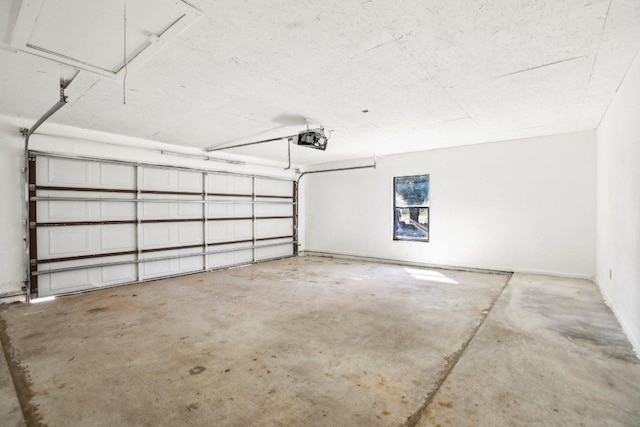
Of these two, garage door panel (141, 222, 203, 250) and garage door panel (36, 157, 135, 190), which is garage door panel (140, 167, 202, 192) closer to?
garage door panel (36, 157, 135, 190)

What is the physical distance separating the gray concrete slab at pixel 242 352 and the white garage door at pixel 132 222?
64 centimetres

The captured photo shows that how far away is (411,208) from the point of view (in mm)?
6992

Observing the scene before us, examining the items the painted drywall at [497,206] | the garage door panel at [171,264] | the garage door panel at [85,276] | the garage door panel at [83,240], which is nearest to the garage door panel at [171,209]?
the garage door panel at [83,240]

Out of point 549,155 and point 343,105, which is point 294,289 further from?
point 549,155

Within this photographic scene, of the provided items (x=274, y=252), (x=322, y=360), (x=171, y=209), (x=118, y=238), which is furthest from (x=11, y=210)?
Answer: (x=274, y=252)

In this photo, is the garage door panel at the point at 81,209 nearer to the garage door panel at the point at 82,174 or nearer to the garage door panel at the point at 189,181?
the garage door panel at the point at 82,174

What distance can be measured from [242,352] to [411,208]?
5402 millimetres

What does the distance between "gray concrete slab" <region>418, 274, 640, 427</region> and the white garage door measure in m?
5.30

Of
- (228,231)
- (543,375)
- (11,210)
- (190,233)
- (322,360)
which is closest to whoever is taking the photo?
(543,375)

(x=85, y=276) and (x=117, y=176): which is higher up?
(x=117, y=176)

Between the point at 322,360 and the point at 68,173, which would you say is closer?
the point at 322,360

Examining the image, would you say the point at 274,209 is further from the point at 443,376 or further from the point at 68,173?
the point at 443,376

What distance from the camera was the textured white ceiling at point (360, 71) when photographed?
2020 millimetres

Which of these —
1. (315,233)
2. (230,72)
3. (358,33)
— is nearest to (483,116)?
(358,33)
